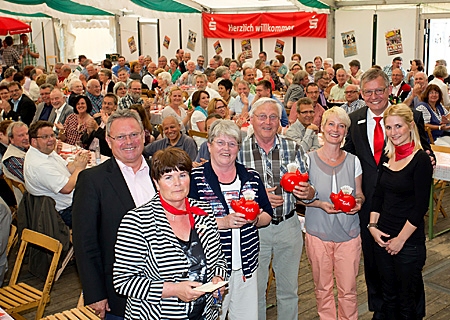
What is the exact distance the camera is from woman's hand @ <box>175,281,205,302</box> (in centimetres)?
239

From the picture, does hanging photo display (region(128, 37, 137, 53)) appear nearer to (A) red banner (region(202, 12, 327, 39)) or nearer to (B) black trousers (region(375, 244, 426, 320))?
(A) red banner (region(202, 12, 327, 39))

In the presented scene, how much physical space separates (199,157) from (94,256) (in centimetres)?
236

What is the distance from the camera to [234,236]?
311 centimetres

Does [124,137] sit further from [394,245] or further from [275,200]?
[394,245]

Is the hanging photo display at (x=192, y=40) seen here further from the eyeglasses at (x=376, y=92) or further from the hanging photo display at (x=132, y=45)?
the eyeglasses at (x=376, y=92)

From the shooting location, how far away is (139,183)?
9.75 feet

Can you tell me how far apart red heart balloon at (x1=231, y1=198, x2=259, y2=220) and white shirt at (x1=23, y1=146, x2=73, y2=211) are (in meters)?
2.40

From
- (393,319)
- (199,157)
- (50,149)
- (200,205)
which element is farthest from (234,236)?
(50,149)

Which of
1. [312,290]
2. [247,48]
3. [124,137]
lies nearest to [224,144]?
[124,137]

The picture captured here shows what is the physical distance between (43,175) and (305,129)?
2595mm

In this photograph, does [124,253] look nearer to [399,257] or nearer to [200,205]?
[200,205]

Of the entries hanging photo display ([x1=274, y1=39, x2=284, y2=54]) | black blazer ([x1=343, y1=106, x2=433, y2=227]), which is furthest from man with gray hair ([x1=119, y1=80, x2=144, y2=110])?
hanging photo display ([x1=274, y1=39, x2=284, y2=54])

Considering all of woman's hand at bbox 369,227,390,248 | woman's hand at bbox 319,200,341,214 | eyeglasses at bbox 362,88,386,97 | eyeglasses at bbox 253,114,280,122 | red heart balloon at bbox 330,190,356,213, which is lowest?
woman's hand at bbox 369,227,390,248

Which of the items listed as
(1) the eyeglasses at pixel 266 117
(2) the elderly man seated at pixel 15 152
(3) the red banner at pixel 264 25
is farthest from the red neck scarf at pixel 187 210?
(3) the red banner at pixel 264 25
